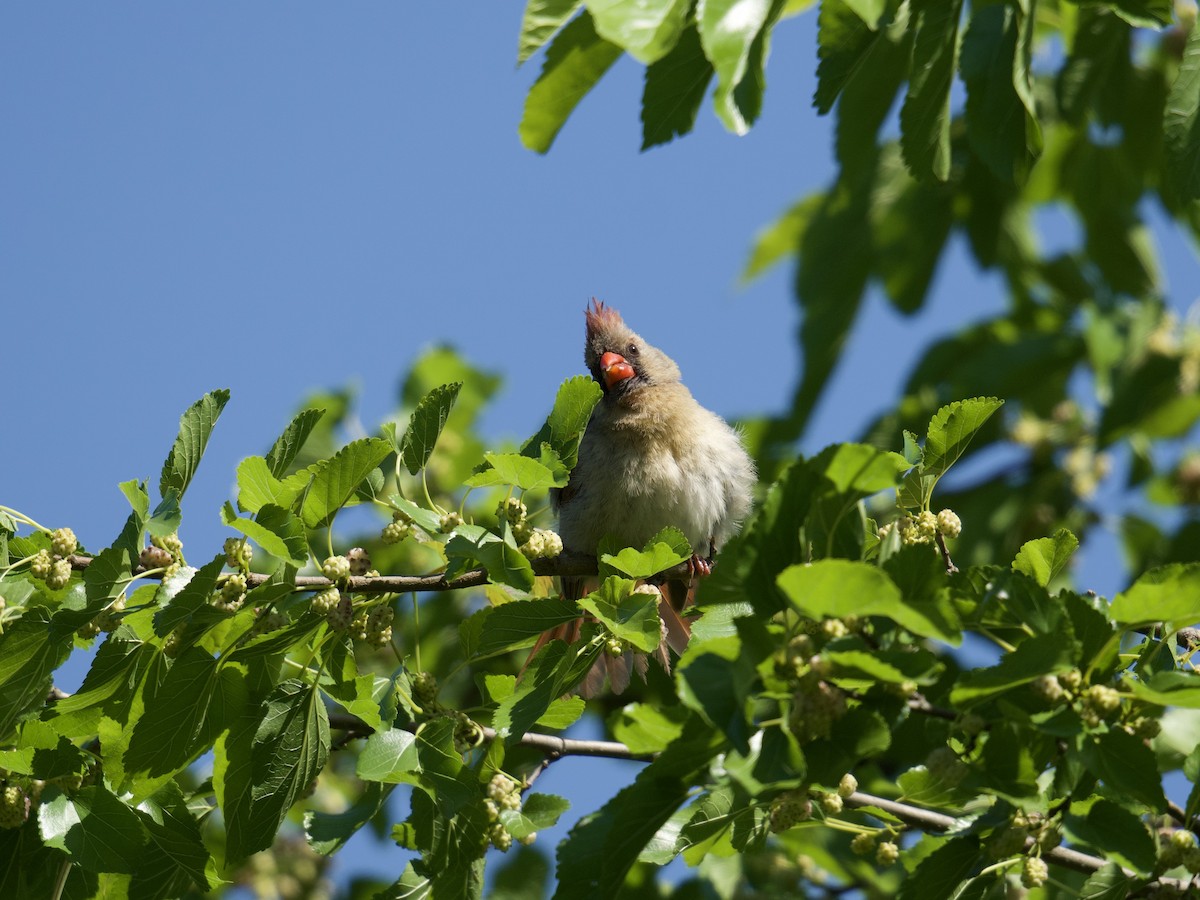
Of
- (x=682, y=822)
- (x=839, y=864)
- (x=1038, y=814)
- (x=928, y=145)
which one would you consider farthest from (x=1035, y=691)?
(x=839, y=864)

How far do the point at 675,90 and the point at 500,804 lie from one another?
1.52 m

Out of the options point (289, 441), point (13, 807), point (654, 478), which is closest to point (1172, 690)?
point (289, 441)

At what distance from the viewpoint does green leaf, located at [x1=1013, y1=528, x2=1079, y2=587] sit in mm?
2557

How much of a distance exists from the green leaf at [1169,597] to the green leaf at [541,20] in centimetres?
154

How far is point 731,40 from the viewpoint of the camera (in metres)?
2.25

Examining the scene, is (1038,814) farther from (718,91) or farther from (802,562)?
(718,91)

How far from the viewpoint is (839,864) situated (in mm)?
4660

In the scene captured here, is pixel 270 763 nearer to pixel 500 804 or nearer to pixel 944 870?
pixel 500 804

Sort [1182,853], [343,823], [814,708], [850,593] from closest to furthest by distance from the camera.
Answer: [850,593] → [814,708] → [1182,853] → [343,823]

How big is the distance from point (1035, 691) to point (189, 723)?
1.59 metres

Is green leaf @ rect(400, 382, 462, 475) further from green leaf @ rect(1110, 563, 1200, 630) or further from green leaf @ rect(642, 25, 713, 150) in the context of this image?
green leaf @ rect(1110, 563, 1200, 630)

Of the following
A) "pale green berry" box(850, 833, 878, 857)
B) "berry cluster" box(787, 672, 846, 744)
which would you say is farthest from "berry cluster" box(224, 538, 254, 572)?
"pale green berry" box(850, 833, 878, 857)

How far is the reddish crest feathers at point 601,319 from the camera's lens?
5.85m

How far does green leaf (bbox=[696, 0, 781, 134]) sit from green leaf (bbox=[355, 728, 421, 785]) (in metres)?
1.33
